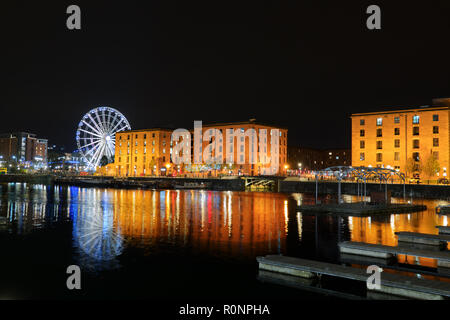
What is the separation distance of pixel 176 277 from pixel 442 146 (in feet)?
255

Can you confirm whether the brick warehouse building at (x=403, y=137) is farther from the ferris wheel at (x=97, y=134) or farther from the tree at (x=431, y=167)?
the ferris wheel at (x=97, y=134)

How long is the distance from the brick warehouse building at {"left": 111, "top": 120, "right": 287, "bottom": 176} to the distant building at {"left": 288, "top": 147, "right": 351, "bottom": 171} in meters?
55.4

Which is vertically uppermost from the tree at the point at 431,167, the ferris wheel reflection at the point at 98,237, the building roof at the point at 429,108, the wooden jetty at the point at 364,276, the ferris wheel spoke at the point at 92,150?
the building roof at the point at 429,108

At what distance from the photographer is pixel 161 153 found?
13375 centimetres

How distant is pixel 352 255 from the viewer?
55.0 feet

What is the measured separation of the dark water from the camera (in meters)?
12.2

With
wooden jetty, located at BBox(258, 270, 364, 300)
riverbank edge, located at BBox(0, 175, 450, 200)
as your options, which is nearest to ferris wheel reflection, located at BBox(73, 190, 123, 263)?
wooden jetty, located at BBox(258, 270, 364, 300)

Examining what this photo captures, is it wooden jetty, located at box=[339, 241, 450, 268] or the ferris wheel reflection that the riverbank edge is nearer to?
wooden jetty, located at box=[339, 241, 450, 268]

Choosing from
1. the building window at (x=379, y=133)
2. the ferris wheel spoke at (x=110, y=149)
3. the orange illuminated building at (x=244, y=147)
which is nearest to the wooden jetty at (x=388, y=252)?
the building window at (x=379, y=133)

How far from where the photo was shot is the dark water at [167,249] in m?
12.2

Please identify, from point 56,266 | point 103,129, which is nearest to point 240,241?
point 56,266

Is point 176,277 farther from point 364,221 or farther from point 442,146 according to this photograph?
point 442,146

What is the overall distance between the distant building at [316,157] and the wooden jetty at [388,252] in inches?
6406
